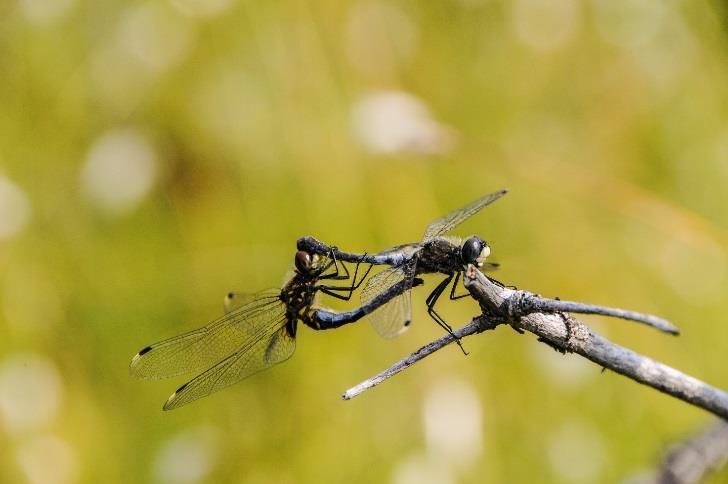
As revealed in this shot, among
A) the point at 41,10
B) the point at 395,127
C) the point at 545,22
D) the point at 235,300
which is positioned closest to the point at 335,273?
the point at 235,300

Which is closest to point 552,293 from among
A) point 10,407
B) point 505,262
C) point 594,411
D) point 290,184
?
point 505,262

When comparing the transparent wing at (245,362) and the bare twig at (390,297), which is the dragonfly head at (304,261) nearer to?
the bare twig at (390,297)

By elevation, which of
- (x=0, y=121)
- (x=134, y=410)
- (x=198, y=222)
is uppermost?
(x=0, y=121)

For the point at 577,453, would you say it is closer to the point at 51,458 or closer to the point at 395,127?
the point at 395,127

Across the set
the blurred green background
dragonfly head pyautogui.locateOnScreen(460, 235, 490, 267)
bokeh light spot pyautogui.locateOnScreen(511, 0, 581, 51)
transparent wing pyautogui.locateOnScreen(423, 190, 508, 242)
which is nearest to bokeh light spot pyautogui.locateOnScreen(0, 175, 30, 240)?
the blurred green background

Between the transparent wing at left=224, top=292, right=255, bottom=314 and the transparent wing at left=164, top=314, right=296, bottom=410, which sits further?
the transparent wing at left=224, top=292, right=255, bottom=314

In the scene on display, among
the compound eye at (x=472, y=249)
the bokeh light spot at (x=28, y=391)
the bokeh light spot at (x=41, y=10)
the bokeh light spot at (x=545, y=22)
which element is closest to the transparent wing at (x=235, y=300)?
the bokeh light spot at (x=28, y=391)

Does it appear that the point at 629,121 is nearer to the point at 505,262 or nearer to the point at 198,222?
the point at 505,262

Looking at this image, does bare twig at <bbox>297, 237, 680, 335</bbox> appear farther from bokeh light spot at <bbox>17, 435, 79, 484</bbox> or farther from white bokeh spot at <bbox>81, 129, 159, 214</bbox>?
bokeh light spot at <bbox>17, 435, 79, 484</bbox>
